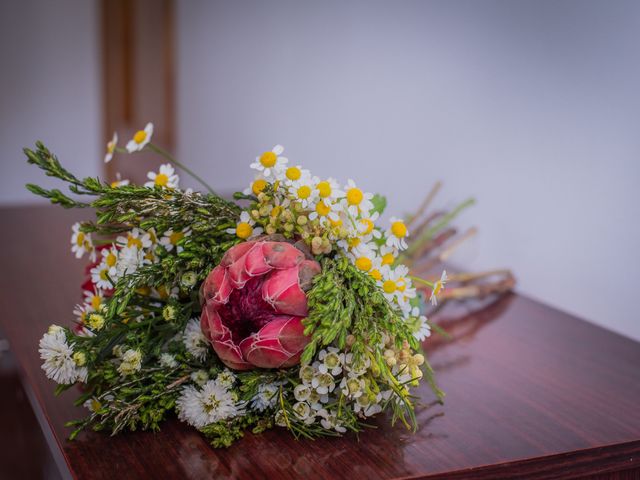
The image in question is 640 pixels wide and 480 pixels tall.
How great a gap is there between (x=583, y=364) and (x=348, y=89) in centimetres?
113

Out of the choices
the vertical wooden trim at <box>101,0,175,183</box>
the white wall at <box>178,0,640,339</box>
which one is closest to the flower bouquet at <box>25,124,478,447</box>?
the white wall at <box>178,0,640,339</box>

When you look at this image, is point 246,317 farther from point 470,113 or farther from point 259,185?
point 470,113

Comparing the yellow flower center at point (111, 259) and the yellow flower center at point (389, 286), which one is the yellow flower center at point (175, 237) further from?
the yellow flower center at point (389, 286)

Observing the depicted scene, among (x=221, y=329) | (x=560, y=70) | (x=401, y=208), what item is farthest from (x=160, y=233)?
(x=401, y=208)

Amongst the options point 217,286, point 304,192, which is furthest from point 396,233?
point 217,286

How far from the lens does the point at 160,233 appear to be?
3.01 ft

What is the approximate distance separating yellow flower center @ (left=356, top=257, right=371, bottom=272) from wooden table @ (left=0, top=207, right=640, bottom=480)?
0.61 feet

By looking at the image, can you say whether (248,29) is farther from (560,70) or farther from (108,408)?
(108,408)

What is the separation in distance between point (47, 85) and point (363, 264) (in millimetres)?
3659

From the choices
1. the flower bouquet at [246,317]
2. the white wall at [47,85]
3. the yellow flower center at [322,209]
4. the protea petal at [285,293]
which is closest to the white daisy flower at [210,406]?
the flower bouquet at [246,317]

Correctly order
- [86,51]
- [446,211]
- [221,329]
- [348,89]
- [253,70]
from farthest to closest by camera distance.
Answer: [86,51] < [253,70] < [348,89] < [446,211] < [221,329]

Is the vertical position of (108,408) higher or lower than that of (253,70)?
lower

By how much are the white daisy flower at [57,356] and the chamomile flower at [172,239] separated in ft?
0.55

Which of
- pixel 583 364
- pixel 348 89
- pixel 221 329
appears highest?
pixel 348 89
